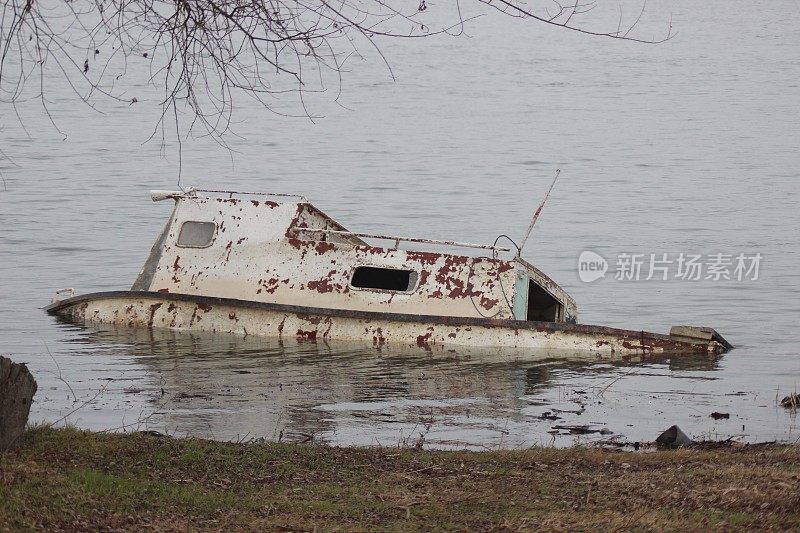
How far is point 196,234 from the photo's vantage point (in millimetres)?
18906

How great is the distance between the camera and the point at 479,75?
211ft

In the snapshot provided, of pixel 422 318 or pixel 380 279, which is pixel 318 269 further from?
pixel 422 318

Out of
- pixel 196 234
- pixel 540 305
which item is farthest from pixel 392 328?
pixel 196 234

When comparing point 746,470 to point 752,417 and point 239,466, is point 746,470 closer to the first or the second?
point 239,466

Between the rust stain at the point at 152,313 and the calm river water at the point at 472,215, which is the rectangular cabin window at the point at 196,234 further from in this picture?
the calm river water at the point at 472,215

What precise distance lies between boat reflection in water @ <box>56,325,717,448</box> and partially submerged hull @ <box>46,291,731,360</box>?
175 millimetres

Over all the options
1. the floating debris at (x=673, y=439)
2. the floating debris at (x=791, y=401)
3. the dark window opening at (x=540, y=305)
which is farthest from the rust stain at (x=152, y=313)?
the floating debris at (x=673, y=439)

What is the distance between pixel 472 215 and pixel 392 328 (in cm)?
1549

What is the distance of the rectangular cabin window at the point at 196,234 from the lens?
61.8 feet

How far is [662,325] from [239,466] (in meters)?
13.9

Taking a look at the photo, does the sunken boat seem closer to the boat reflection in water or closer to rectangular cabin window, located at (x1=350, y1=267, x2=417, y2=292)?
rectangular cabin window, located at (x1=350, y1=267, x2=417, y2=292)

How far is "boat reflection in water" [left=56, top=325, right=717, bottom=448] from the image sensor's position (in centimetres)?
1258

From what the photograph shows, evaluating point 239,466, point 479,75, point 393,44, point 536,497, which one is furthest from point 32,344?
point 393,44

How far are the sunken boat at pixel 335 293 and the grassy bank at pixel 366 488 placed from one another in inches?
288
